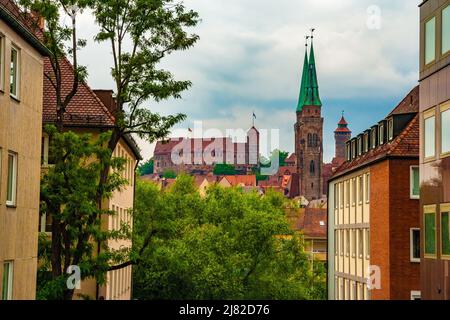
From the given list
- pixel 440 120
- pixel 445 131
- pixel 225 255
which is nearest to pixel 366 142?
pixel 225 255

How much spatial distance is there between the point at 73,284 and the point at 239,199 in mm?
42734

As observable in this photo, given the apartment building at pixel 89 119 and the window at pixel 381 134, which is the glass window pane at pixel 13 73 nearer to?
the apartment building at pixel 89 119

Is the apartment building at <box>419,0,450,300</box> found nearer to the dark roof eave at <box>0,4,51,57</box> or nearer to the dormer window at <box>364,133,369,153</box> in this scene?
the dark roof eave at <box>0,4,51,57</box>

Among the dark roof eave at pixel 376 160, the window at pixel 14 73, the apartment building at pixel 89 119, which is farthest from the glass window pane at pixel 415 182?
the window at pixel 14 73

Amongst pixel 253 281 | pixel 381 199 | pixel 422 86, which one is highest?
pixel 422 86

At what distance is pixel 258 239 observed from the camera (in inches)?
2697

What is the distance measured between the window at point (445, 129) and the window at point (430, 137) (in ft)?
3.04

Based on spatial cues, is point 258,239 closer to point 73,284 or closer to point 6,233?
point 73,284

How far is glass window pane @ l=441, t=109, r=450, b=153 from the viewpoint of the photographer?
29.2 metres

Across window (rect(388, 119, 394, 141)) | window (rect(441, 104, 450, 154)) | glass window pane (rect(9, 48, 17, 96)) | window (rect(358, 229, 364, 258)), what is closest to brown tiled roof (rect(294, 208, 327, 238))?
window (rect(358, 229, 364, 258))

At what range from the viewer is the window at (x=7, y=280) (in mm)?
23422
